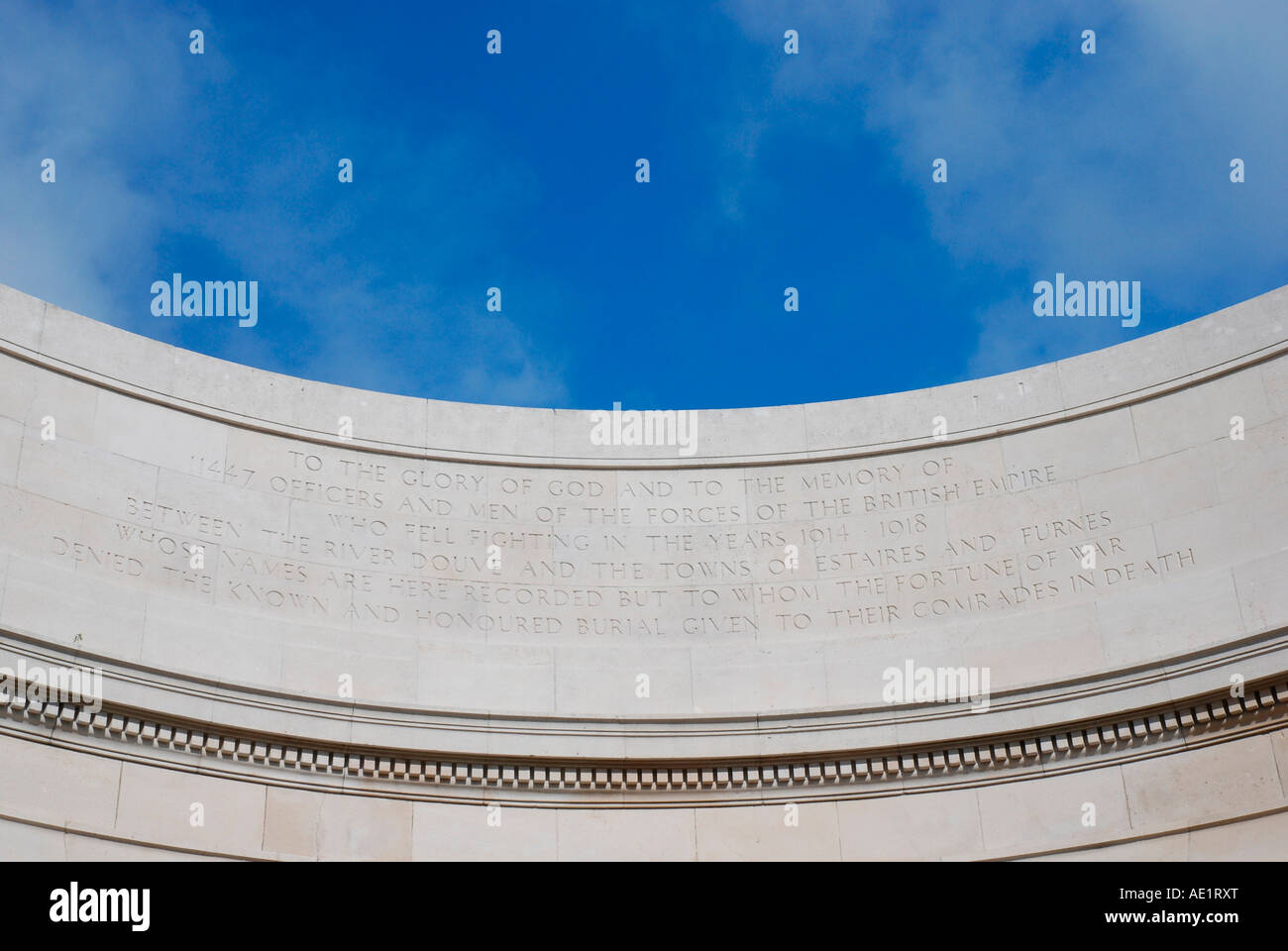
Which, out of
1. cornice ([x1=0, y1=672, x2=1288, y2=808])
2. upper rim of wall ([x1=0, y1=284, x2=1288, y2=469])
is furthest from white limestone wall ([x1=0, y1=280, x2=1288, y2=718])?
cornice ([x1=0, y1=672, x2=1288, y2=808])

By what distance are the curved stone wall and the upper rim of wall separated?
0.15 ft

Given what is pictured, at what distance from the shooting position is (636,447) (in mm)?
23641

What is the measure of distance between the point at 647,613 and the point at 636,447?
2511 mm

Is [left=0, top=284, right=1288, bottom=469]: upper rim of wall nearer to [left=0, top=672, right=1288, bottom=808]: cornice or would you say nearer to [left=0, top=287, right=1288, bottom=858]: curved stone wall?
[left=0, top=287, right=1288, bottom=858]: curved stone wall

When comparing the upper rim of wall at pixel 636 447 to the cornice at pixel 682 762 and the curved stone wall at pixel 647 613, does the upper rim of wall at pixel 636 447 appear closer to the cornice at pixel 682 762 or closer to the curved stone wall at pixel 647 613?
the curved stone wall at pixel 647 613

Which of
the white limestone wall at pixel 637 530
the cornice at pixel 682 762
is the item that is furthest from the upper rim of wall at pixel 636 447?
the cornice at pixel 682 762

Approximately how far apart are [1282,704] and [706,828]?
6.88m

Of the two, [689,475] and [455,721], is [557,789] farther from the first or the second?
[689,475]

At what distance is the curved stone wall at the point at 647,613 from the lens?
19.6 m

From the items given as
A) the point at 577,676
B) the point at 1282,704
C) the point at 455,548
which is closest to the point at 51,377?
the point at 455,548

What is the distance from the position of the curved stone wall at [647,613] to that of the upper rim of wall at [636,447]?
1.8 inches

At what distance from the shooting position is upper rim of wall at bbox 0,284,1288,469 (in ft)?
72.1

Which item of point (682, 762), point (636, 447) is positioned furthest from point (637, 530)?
point (682, 762)

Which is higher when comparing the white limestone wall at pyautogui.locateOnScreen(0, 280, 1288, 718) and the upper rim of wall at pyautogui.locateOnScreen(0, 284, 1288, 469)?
the upper rim of wall at pyautogui.locateOnScreen(0, 284, 1288, 469)
